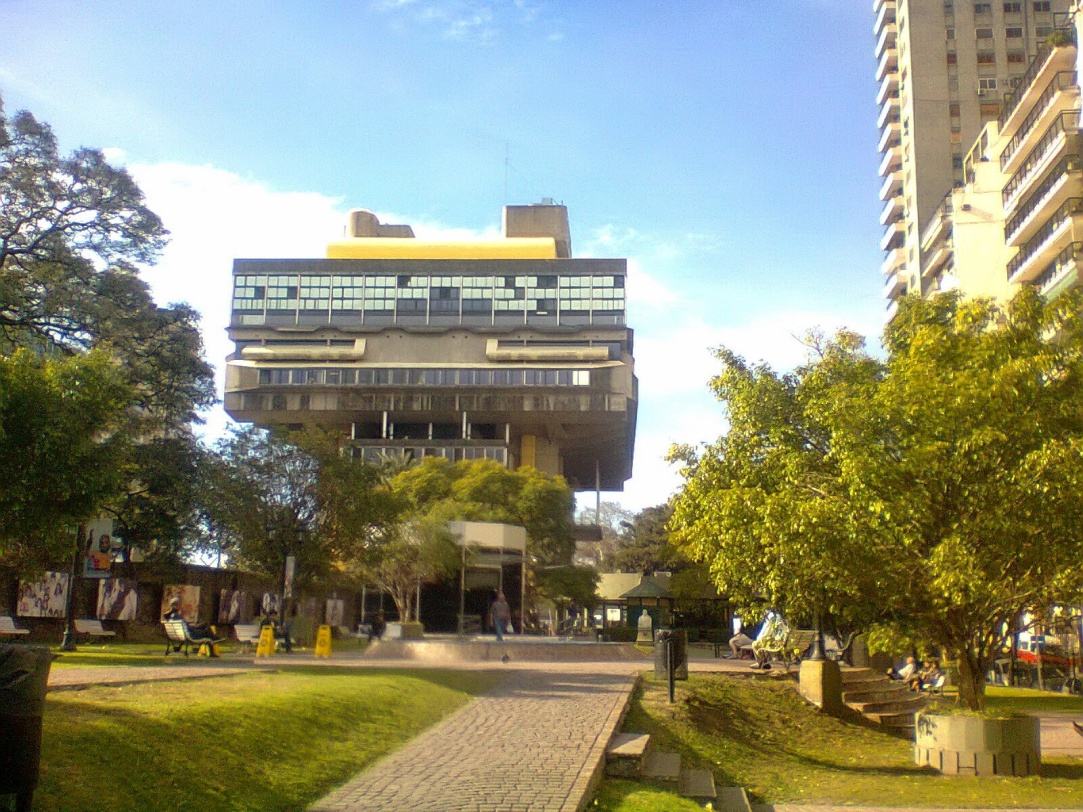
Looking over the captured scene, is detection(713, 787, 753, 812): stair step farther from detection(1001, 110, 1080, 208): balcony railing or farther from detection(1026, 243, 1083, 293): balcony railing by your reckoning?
detection(1001, 110, 1080, 208): balcony railing

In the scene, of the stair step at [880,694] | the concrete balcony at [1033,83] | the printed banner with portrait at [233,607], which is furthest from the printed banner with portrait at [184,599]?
the concrete balcony at [1033,83]

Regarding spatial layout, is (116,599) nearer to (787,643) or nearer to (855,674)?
(787,643)

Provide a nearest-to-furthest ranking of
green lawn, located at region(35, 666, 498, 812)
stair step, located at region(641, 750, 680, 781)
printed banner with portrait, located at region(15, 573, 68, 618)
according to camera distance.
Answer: green lawn, located at region(35, 666, 498, 812) < stair step, located at region(641, 750, 680, 781) < printed banner with portrait, located at region(15, 573, 68, 618)

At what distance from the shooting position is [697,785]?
10766 millimetres

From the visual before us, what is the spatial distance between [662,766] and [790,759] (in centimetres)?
510

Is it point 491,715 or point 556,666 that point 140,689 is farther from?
point 556,666

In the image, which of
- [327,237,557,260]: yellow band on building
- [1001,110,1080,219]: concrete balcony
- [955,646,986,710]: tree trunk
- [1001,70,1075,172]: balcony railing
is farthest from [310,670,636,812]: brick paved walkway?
[327,237,557,260]: yellow band on building

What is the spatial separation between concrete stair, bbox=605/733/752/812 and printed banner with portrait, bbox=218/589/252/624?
2874 cm

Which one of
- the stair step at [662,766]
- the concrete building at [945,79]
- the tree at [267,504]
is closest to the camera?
the stair step at [662,766]

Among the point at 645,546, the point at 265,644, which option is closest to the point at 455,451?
the point at 645,546

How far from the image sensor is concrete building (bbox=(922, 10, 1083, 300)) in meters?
42.2

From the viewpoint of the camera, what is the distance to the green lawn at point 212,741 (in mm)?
6906

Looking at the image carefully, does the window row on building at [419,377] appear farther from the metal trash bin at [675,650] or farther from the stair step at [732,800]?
the stair step at [732,800]

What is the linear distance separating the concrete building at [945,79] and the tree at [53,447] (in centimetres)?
6210
